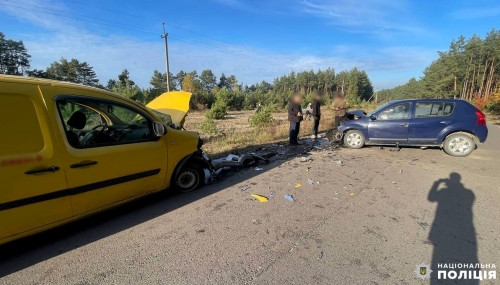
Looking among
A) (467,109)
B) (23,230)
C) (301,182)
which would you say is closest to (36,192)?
(23,230)

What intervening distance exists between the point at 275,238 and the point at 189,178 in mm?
2124

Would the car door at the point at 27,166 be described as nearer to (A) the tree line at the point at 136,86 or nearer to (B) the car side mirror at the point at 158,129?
(B) the car side mirror at the point at 158,129

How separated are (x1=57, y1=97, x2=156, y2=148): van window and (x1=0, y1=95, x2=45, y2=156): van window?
0.27 meters

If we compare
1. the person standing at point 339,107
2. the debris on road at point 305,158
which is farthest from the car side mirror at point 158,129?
the person standing at point 339,107

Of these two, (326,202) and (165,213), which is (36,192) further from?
(326,202)

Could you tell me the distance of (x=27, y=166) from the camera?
2369 mm

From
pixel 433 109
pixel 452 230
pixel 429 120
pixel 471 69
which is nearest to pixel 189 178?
pixel 452 230

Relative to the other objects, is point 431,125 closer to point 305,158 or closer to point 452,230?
point 305,158

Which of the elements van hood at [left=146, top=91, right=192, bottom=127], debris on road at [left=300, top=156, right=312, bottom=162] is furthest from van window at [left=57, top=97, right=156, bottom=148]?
debris on road at [left=300, top=156, right=312, bottom=162]

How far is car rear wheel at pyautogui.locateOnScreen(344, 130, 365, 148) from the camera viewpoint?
8203 mm

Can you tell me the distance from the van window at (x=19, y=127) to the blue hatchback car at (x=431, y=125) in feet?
26.5

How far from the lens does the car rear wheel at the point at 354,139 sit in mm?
8203

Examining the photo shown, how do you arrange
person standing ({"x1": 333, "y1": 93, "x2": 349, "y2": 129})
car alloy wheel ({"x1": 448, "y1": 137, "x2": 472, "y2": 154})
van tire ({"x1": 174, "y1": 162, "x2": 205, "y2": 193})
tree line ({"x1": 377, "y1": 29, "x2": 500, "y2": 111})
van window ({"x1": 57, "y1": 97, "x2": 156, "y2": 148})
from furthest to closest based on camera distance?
tree line ({"x1": 377, "y1": 29, "x2": 500, "y2": 111})
person standing ({"x1": 333, "y1": 93, "x2": 349, "y2": 129})
car alloy wheel ({"x1": 448, "y1": 137, "x2": 472, "y2": 154})
van tire ({"x1": 174, "y1": 162, "x2": 205, "y2": 193})
van window ({"x1": 57, "y1": 97, "x2": 156, "y2": 148})

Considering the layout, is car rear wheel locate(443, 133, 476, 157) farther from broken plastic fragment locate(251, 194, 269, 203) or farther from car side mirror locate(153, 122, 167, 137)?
car side mirror locate(153, 122, 167, 137)
